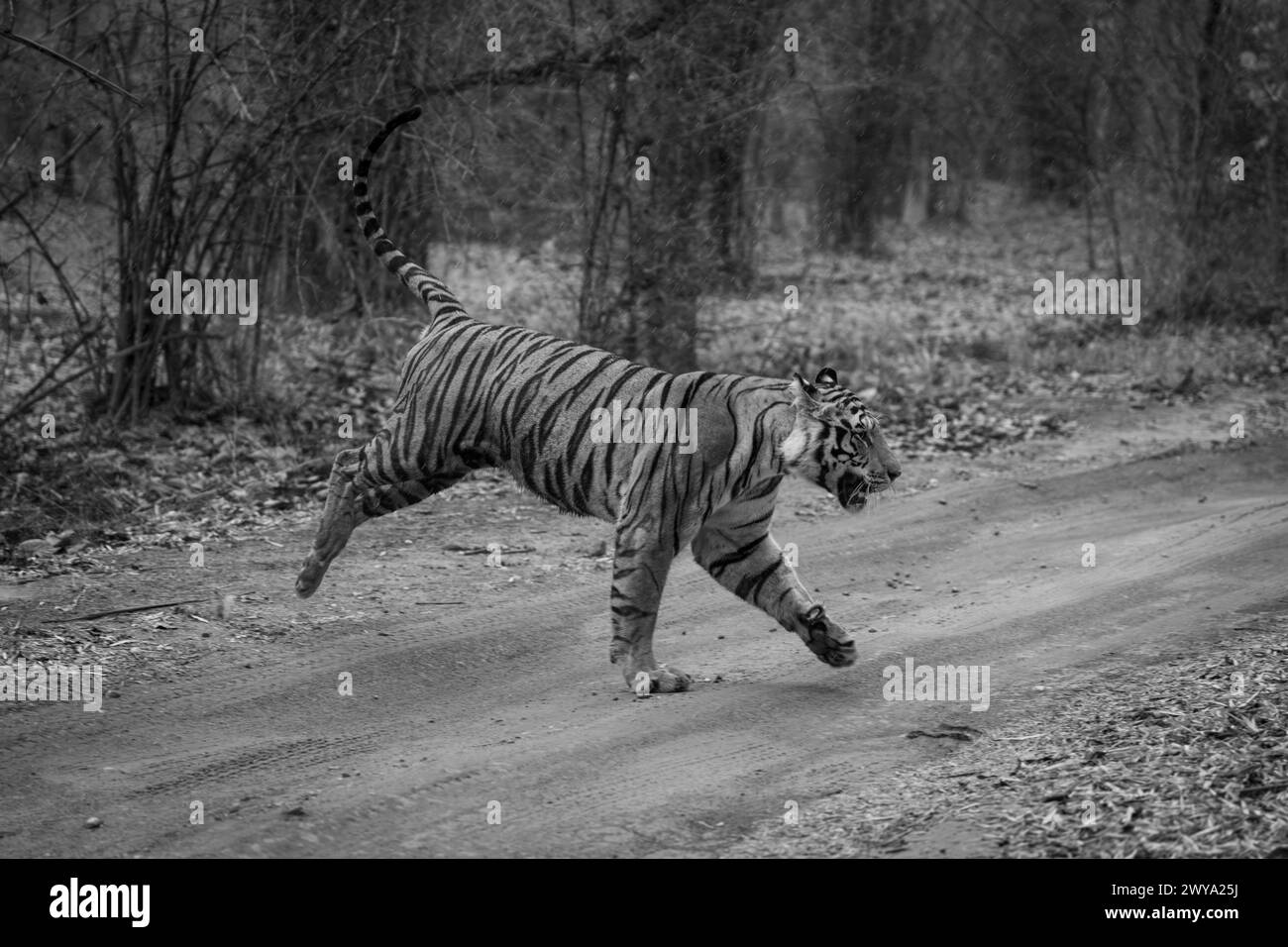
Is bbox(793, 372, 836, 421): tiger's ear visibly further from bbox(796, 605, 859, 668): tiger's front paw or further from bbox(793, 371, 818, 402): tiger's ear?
bbox(796, 605, 859, 668): tiger's front paw

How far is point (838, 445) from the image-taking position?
6031mm

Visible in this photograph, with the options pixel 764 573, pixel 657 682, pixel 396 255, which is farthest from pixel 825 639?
pixel 396 255

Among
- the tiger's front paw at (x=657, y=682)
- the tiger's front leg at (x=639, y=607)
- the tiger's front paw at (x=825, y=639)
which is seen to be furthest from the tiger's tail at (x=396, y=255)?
the tiger's front paw at (x=825, y=639)

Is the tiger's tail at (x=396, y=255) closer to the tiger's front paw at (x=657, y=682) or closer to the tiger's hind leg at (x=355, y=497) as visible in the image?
the tiger's hind leg at (x=355, y=497)

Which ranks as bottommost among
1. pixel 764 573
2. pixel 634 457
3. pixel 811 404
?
pixel 764 573

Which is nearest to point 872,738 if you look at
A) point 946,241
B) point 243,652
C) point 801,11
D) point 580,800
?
point 580,800

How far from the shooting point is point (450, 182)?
11.5 metres

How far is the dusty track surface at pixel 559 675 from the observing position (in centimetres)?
484

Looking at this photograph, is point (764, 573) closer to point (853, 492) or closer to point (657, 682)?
point (853, 492)

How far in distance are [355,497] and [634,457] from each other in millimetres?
1558

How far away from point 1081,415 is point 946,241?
14.2 m

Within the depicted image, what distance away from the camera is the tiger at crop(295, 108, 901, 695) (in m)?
6.07

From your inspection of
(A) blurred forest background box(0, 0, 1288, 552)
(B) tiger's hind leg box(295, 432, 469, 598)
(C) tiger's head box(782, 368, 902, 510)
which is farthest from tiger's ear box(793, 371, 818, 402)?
(A) blurred forest background box(0, 0, 1288, 552)
